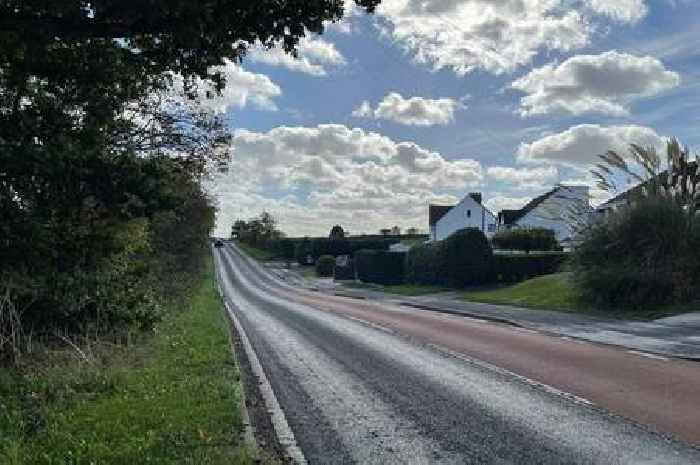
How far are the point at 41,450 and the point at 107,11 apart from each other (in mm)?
4545

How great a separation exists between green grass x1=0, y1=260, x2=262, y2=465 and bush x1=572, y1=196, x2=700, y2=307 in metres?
14.3

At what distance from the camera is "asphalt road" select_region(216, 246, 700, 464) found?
7.04 metres

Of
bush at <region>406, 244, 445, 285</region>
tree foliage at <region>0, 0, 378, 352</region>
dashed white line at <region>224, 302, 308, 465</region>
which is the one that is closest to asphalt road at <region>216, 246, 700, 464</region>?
dashed white line at <region>224, 302, 308, 465</region>

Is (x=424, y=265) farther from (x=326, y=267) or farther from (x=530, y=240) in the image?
(x=326, y=267)

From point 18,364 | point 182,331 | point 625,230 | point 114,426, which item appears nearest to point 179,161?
point 182,331

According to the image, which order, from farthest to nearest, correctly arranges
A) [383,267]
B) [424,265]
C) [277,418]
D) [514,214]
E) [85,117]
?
1. [514,214]
2. [383,267]
3. [424,265]
4. [85,117]
5. [277,418]

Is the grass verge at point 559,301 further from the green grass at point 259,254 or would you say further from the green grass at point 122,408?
the green grass at point 259,254

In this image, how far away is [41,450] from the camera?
6645mm

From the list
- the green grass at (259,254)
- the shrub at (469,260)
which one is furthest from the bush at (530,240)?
the green grass at (259,254)

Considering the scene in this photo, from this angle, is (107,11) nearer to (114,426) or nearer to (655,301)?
(114,426)

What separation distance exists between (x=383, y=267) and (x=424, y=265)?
33.0 feet

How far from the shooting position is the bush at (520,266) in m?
43.6

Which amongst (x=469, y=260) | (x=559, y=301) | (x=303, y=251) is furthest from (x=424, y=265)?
(x=303, y=251)

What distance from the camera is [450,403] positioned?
372 inches
